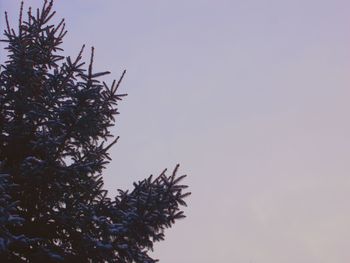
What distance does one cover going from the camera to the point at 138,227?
722 cm

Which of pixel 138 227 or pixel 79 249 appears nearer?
pixel 138 227

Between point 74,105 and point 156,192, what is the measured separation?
2.15 metres

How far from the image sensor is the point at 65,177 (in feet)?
26.7

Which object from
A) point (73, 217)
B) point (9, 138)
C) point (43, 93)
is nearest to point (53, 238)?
point (73, 217)

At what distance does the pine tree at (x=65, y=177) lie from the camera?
7.52m

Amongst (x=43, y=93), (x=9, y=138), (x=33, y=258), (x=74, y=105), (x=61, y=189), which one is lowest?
(x=33, y=258)

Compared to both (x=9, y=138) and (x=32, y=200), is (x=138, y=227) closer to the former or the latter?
(x=32, y=200)

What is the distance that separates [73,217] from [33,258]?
0.97 m

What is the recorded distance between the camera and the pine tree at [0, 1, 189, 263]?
752 centimetres

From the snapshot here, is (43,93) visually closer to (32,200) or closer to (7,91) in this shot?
(7,91)

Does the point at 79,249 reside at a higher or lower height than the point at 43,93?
lower

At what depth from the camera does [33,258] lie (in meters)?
7.80

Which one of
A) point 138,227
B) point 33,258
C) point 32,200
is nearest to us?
point 138,227

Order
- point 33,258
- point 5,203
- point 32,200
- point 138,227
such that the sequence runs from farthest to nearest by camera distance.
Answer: point 32,200 → point 33,258 → point 138,227 → point 5,203
